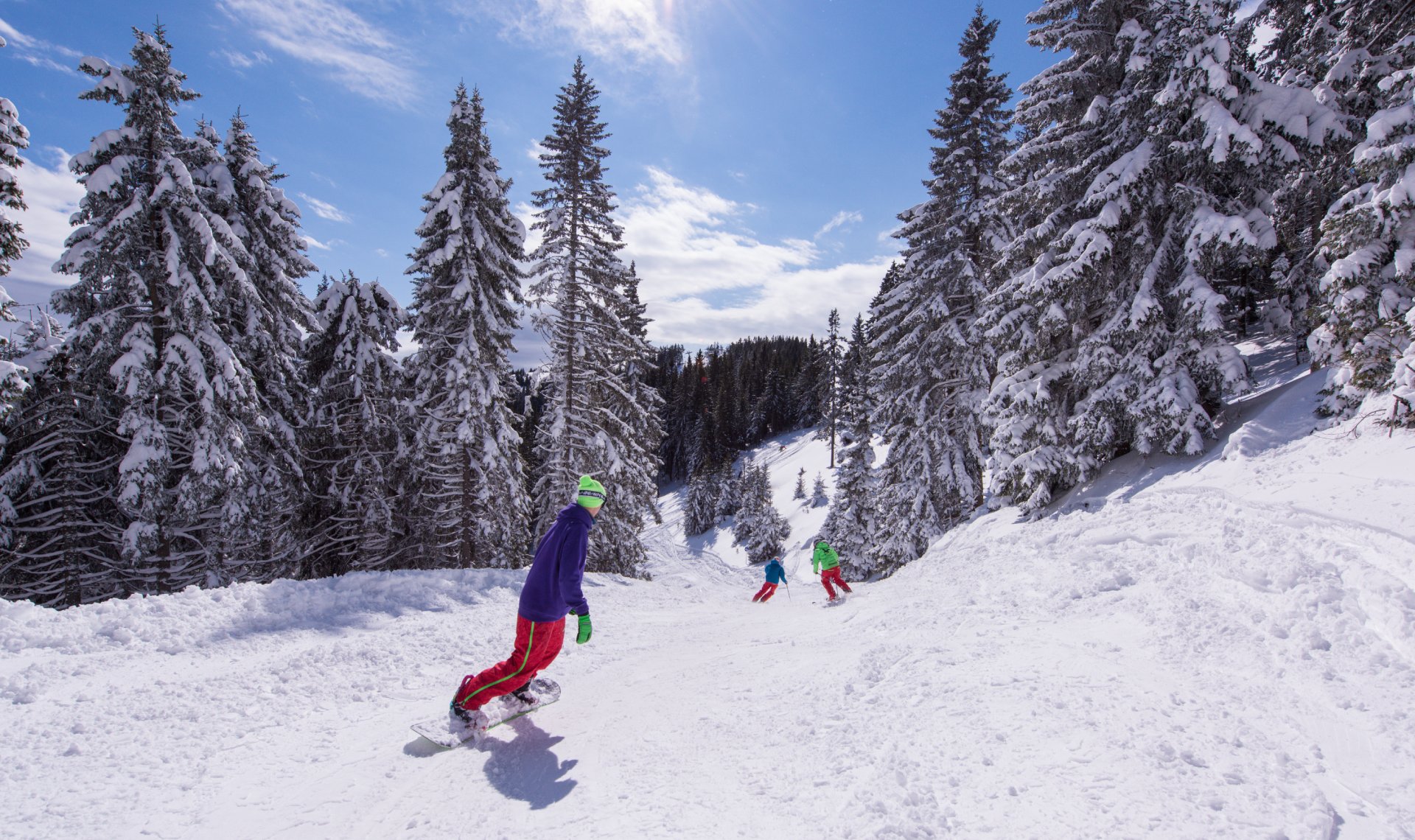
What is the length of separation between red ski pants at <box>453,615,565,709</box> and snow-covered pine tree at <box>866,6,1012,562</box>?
14.6 metres

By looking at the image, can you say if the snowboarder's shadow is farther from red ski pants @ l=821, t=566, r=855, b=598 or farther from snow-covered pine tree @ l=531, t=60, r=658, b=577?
snow-covered pine tree @ l=531, t=60, r=658, b=577

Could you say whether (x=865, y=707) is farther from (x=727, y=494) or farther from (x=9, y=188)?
(x=727, y=494)

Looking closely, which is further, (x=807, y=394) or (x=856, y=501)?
(x=807, y=394)

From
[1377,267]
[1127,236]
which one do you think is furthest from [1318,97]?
[1377,267]

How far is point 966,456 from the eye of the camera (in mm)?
17609

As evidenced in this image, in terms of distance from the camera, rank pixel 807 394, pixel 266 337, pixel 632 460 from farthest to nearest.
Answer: pixel 807 394
pixel 632 460
pixel 266 337

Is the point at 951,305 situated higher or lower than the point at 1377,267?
higher

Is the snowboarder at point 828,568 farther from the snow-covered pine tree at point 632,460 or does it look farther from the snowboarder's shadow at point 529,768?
the snowboarder's shadow at point 529,768

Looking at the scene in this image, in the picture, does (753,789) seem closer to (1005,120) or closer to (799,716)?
(799,716)

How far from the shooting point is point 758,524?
49.9m

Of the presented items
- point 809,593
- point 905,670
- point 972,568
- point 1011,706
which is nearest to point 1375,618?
point 1011,706

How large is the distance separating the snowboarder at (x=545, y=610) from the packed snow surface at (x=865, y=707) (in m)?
0.40

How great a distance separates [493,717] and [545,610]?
0.95 metres

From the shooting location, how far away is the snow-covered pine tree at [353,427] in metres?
16.8
